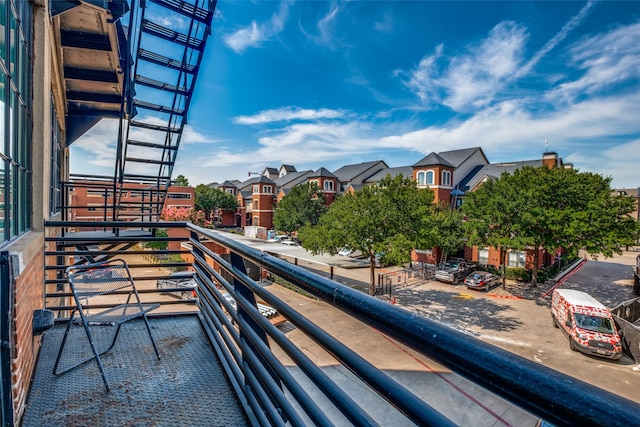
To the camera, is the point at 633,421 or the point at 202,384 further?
the point at 202,384

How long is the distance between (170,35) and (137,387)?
173 inches

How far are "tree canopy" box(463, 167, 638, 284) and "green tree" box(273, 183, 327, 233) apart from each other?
15.8 meters

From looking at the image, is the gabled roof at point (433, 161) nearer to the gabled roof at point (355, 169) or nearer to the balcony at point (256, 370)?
the gabled roof at point (355, 169)

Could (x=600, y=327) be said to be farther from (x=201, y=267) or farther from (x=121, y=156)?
(x=121, y=156)

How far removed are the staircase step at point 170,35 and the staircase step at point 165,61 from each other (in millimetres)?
261

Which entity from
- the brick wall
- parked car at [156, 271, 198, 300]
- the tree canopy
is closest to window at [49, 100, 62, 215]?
parked car at [156, 271, 198, 300]

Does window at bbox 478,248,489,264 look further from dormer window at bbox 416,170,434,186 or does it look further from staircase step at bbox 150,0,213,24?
staircase step at bbox 150,0,213,24

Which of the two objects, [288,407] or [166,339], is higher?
[288,407]

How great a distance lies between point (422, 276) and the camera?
70.7 ft

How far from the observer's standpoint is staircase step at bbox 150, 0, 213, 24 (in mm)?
4336

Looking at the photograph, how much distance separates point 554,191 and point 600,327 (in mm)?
9303

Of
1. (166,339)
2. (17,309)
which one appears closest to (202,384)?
(166,339)

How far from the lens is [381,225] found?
17.2 meters

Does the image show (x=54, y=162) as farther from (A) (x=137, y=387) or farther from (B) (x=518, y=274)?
(B) (x=518, y=274)
